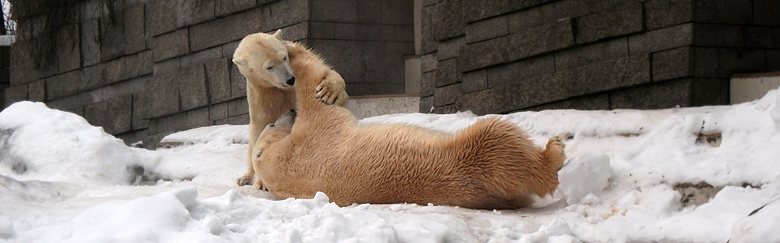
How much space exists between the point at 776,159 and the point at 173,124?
23.2ft

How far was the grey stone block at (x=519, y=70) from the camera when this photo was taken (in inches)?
226

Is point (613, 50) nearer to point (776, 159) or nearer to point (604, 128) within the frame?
point (604, 128)

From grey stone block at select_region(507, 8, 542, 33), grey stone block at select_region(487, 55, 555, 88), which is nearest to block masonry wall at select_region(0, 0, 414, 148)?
grey stone block at select_region(487, 55, 555, 88)

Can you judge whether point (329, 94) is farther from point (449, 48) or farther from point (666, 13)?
point (449, 48)

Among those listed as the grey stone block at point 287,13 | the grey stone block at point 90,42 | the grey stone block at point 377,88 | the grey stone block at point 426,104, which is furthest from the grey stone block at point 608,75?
the grey stone block at point 90,42

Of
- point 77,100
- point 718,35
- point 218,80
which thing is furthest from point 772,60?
point 77,100

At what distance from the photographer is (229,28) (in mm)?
8320

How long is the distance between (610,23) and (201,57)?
15.4ft

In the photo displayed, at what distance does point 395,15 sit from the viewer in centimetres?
790

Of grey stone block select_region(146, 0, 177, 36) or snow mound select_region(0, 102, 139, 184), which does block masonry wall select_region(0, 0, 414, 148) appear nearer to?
grey stone block select_region(146, 0, 177, 36)

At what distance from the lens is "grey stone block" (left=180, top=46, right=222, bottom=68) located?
27.8ft

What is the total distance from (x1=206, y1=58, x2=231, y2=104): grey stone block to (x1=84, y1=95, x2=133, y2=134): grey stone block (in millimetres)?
1798

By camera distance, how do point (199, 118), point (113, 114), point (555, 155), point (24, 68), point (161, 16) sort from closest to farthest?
point (555, 155) → point (199, 118) → point (161, 16) → point (113, 114) → point (24, 68)

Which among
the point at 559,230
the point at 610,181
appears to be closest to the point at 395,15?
the point at 610,181
